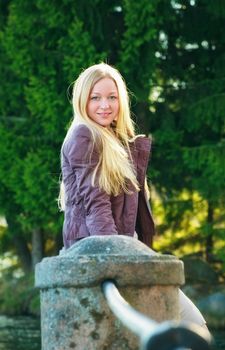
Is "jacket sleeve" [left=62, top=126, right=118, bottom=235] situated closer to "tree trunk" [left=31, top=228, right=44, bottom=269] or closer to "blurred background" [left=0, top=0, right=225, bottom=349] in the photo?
"blurred background" [left=0, top=0, right=225, bottom=349]

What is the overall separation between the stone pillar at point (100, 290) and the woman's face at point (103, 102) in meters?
1.56

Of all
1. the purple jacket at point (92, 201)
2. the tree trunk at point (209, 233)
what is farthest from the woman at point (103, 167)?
the tree trunk at point (209, 233)

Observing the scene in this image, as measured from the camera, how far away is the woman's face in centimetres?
464

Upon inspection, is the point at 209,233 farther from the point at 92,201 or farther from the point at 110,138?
the point at 92,201

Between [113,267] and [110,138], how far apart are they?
5.32 ft

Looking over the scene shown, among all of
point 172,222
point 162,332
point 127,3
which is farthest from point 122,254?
point 172,222

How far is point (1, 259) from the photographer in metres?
23.6

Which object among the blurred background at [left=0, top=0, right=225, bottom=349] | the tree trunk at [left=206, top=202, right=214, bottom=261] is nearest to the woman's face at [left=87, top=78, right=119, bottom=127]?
the blurred background at [left=0, top=0, right=225, bottom=349]

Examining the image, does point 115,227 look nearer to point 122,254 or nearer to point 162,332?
point 122,254

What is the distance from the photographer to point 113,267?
3023mm

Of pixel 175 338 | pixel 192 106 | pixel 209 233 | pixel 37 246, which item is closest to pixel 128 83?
pixel 192 106

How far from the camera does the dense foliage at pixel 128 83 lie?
1822cm

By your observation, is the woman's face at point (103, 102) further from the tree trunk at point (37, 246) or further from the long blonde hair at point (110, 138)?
the tree trunk at point (37, 246)

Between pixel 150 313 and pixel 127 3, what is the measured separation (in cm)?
1507
